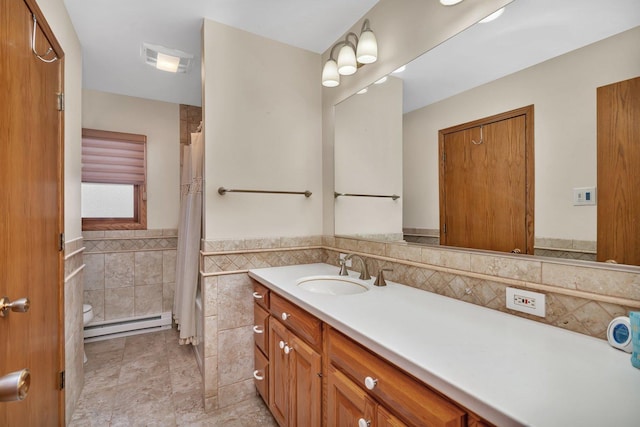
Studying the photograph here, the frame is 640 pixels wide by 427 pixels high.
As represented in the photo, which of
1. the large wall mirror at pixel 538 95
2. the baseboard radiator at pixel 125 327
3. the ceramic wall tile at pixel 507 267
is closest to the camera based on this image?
the large wall mirror at pixel 538 95

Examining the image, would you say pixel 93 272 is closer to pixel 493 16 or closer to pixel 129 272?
pixel 129 272

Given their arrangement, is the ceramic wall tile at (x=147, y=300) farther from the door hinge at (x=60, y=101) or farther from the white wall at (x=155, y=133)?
the door hinge at (x=60, y=101)

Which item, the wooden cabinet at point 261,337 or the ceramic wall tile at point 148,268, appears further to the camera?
the ceramic wall tile at point 148,268

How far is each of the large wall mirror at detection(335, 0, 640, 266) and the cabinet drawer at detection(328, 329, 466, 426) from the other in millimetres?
682

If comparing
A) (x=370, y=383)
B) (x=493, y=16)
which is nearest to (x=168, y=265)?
(x=370, y=383)

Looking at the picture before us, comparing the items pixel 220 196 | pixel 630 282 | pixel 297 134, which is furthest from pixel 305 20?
pixel 630 282

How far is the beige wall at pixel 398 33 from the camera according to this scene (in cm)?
131

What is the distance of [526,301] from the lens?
1.06 metres

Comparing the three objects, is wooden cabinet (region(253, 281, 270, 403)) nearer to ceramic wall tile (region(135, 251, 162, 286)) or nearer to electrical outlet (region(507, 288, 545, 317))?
electrical outlet (region(507, 288, 545, 317))

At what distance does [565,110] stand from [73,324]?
108 inches

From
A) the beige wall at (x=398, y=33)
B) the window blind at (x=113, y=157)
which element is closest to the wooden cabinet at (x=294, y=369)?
the beige wall at (x=398, y=33)

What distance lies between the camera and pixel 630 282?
0.85m

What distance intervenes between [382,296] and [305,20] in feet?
5.67

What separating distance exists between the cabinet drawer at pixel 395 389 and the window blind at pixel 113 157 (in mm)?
2993
